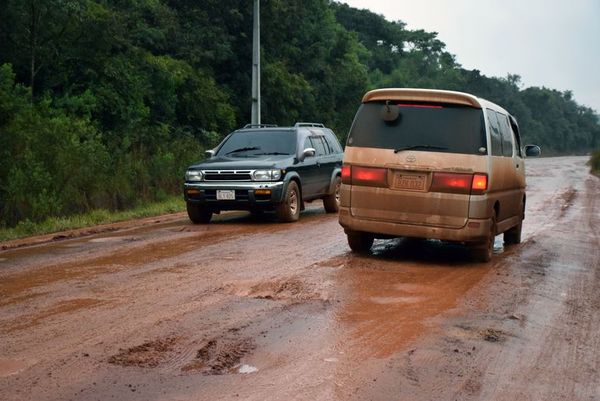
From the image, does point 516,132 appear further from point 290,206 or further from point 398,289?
point 398,289

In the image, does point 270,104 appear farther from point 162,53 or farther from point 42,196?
point 42,196

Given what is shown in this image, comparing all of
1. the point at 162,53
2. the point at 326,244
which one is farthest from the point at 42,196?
the point at 162,53

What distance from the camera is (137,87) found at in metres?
24.8

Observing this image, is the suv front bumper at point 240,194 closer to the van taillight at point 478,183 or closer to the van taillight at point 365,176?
the van taillight at point 365,176

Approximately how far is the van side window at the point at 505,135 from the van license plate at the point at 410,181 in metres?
1.65

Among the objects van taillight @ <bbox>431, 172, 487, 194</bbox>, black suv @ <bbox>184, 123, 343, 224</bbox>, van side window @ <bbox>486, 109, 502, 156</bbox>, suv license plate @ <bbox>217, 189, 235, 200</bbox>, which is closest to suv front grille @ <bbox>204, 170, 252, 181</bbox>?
black suv @ <bbox>184, 123, 343, 224</bbox>

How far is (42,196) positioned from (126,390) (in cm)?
1044

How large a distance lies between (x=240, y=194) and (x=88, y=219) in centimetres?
315

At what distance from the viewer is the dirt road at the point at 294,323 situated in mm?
4820

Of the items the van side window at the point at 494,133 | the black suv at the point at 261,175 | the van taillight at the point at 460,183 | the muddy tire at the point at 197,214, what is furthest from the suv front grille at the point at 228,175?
the van taillight at the point at 460,183

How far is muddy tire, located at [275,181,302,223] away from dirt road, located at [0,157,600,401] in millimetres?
2816

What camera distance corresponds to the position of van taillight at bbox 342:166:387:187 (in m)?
9.41

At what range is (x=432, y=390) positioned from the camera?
4750 millimetres

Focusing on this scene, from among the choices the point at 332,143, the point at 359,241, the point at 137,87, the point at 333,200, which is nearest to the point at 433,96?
the point at 359,241
